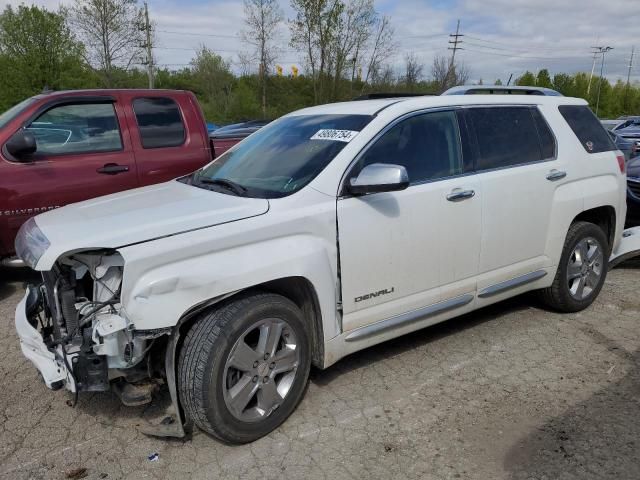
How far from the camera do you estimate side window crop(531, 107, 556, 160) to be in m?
4.35

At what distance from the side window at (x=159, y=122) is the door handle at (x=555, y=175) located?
3783 millimetres

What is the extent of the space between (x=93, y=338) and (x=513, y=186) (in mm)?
2982

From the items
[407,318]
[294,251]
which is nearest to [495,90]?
[407,318]

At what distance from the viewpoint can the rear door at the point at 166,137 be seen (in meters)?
5.73

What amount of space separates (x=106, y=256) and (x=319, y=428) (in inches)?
60.2

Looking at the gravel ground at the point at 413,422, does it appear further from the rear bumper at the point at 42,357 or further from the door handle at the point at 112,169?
the door handle at the point at 112,169

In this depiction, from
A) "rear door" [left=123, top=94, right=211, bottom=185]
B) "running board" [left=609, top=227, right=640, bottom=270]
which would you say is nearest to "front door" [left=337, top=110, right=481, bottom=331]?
"running board" [left=609, top=227, right=640, bottom=270]

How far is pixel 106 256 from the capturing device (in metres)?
2.77

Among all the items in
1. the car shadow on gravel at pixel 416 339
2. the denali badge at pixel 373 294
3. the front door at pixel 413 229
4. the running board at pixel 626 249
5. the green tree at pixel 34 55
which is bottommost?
the car shadow on gravel at pixel 416 339

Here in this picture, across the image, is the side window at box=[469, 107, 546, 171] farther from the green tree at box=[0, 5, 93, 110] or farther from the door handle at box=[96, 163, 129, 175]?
the green tree at box=[0, 5, 93, 110]

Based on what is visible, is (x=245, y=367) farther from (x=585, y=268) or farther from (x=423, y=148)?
(x=585, y=268)

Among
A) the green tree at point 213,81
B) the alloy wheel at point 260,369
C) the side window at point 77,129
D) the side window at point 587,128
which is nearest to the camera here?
the alloy wheel at point 260,369

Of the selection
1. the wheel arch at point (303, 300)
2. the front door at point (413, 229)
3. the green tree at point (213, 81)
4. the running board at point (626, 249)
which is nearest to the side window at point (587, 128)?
the running board at point (626, 249)

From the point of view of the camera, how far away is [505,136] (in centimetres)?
414
